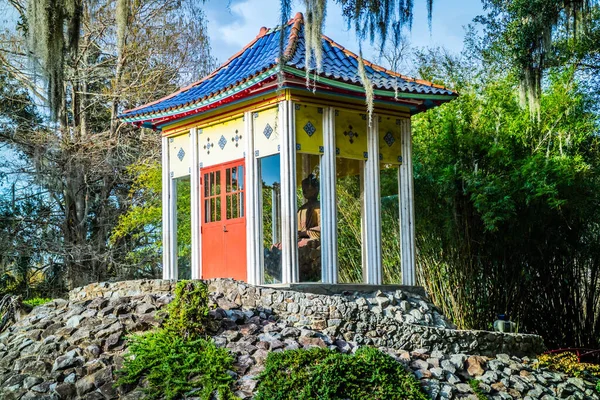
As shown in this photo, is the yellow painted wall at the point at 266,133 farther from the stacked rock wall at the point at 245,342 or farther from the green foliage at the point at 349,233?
the green foliage at the point at 349,233

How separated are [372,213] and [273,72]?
2.60 metres

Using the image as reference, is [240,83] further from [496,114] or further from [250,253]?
[496,114]

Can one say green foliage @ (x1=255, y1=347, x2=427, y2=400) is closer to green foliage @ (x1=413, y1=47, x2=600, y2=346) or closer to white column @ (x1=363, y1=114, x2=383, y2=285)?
white column @ (x1=363, y1=114, x2=383, y2=285)

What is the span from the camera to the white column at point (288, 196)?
33.3 feet

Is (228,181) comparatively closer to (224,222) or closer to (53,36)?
(224,222)

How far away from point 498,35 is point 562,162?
378 centimetres

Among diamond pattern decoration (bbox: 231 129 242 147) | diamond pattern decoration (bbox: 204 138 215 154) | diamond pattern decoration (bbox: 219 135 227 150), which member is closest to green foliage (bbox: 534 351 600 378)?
diamond pattern decoration (bbox: 231 129 242 147)

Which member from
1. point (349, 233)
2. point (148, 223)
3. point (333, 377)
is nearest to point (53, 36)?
point (333, 377)

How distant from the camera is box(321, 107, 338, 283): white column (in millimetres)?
10484

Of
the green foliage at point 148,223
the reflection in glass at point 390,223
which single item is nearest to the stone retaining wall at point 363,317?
the reflection in glass at point 390,223

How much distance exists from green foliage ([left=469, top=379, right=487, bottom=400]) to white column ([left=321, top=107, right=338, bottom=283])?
285 centimetres

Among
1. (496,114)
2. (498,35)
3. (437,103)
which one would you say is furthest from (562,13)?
(498,35)

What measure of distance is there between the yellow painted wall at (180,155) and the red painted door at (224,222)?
43 cm

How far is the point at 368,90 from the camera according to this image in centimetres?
863
